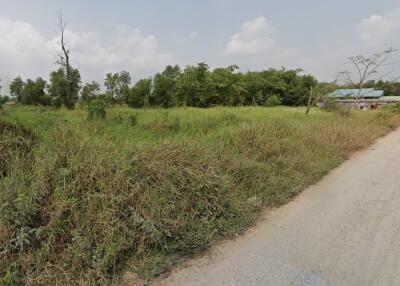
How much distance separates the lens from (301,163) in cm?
482

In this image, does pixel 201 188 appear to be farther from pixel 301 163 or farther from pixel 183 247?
pixel 301 163

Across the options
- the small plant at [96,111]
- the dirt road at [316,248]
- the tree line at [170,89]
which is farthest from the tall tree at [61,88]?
the dirt road at [316,248]

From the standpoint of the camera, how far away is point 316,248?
2555 millimetres

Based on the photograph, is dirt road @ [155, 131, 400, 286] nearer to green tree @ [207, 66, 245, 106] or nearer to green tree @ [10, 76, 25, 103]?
green tree @ [207, 66, 245, 106]

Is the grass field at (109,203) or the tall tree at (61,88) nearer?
the grass field at (109,203)

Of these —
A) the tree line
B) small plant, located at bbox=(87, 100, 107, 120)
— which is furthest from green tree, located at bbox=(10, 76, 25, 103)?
small plant, located at bbox=(87, 100, 107, 120)

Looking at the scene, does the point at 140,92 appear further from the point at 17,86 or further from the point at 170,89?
the point at 17,86

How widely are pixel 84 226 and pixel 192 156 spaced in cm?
151

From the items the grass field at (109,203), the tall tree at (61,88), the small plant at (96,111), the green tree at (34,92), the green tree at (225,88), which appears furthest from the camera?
the green tree at (225,88)

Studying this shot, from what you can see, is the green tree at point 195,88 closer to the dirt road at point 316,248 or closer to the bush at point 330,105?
the bush at point 330,105

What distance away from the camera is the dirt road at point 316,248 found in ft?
7.02

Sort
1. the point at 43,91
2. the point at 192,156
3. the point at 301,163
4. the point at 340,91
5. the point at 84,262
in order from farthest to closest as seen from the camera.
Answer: the point at 43,91 → the point at 340,91 → the point at 301,163 → the point at 192,156 → the point at 84,262

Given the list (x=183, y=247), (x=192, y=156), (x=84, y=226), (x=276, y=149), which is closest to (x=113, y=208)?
(x=84, y=226)

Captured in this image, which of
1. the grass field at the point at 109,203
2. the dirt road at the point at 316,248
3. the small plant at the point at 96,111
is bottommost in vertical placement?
the dirt road at the point at 316,248
